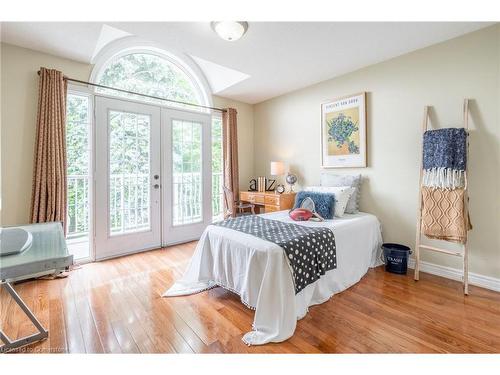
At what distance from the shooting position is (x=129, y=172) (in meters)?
3.28

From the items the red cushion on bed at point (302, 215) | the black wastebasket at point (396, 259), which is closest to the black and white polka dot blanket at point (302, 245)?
the red cushion on bed at point (302, 215)

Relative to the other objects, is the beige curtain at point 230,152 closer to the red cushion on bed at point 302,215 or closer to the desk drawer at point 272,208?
the desk drawer at point 272,208

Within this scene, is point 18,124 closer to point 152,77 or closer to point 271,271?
point 152,77

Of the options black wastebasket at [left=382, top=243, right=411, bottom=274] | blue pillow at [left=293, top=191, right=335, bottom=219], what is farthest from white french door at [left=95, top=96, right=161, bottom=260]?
black wastebasket at [left=382, top=243, right=411, bottom=274]

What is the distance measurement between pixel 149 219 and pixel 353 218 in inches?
108

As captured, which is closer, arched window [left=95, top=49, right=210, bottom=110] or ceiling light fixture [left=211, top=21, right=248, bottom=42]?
ceiling light fixture [left=211, top=21, right=248, bottom=42]

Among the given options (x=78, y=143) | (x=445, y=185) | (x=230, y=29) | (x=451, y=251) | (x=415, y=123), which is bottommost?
(x=451, y=251)

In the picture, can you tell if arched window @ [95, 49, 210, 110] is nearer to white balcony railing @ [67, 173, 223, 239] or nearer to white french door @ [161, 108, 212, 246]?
white french door @ [161, 108, 212, 246]

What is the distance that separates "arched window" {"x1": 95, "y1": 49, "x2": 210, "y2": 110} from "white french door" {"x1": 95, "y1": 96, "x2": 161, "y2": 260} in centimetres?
31

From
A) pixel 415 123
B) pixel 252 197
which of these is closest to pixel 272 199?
pixel 252 197

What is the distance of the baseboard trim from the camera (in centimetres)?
225

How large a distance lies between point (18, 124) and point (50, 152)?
0.40 meters
